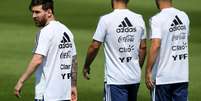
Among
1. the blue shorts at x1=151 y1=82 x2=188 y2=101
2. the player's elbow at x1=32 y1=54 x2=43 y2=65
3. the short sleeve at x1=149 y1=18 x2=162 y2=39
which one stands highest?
the short sleeve at x1=149 y1=18 x2=162 y2=39

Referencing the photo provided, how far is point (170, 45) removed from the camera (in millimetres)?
8281

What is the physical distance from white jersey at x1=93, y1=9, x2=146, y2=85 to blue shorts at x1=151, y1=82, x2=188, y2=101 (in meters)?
0.42

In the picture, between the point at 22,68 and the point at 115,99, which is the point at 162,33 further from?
the point at 22,68

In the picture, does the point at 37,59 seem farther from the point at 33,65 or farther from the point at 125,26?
the point at 125,26

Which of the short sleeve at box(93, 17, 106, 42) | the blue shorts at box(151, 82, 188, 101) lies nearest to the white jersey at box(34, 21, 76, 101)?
the short sleeve at box(93, 17, 106, 42)

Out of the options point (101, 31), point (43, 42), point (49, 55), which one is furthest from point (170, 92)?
point (43, 42)

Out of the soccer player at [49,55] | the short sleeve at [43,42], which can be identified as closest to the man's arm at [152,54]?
the soccer player at [49,55]

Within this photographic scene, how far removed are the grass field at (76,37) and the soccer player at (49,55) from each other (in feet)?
12.9

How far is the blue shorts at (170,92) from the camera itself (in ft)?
27.5

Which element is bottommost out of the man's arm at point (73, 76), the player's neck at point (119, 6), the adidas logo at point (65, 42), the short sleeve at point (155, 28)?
the man's arm at point (73, 76)

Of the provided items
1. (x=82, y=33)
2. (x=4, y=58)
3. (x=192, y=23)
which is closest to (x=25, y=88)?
(x=4, y=58)

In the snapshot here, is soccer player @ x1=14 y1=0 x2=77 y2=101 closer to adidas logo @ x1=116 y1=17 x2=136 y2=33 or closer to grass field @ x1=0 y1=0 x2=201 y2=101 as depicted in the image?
adidas logo @ x1=116 y1=17 x2=136 y2=33

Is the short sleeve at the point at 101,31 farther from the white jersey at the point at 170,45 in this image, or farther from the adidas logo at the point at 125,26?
the white jersey at the point at 170,45

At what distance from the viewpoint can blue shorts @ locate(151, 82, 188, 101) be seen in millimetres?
8367
